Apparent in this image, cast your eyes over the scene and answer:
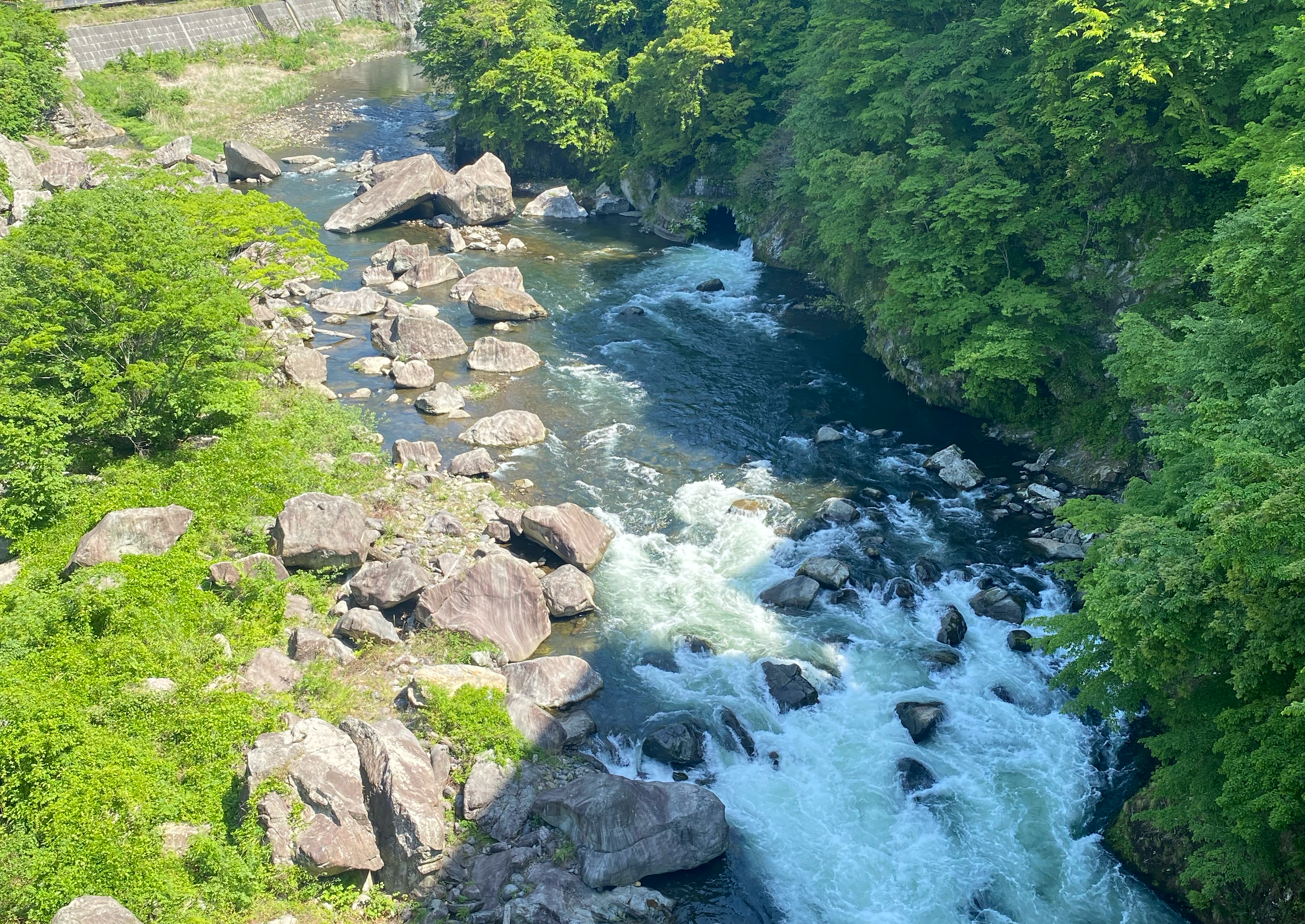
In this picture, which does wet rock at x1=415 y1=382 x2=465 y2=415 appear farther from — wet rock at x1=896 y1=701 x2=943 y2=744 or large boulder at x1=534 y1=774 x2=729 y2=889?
wet rock at x1=896 y1=701 x2=943 y2=744

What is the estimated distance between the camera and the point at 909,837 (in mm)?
18172

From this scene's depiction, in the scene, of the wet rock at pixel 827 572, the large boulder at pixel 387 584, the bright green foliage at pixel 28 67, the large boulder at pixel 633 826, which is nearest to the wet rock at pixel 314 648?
the large boulder at pixel 387 584

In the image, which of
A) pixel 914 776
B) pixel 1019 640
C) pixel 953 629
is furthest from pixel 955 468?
pixel 914 776

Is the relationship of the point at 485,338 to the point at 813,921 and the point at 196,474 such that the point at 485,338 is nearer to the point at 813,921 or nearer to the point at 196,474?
the point at 196,474

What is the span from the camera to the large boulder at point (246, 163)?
5497 cm

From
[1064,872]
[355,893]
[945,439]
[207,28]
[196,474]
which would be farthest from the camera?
[207,28]

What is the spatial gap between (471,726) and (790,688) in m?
7.23

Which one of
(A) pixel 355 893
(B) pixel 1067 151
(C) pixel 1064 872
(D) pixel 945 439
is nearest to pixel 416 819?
(A) pixel 355 893

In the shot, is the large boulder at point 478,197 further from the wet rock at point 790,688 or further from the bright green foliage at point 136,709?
the wet rock at point 790,688

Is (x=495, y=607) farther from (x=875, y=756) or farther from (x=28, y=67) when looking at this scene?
(x=28, y=67)

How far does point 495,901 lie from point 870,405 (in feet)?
74.5

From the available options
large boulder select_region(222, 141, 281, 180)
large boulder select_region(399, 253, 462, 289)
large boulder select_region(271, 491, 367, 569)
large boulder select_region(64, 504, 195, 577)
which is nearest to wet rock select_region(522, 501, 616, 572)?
large boulder select_region(271, 491, 367, 569)

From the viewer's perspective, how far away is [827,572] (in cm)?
2466

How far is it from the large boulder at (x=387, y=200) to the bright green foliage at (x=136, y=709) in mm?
27126
